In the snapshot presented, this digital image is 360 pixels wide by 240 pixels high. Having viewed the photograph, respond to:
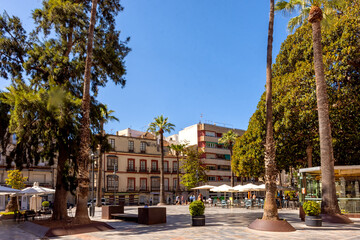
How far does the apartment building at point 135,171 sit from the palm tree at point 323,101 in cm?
3963

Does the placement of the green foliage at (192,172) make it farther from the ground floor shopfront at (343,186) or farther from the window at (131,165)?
the ground floor shopfront at (343,186)

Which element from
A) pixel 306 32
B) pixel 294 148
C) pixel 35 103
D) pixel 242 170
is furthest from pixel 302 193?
pixel 35 103

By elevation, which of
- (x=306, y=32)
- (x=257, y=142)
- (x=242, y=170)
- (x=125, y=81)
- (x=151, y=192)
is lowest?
(x=151, y=192)

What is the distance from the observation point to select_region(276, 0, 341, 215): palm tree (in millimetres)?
17281

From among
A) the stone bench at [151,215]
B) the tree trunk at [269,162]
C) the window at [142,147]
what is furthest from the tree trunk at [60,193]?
the window at [142,147]

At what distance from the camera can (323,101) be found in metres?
18.2

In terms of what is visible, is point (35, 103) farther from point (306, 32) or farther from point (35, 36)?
point (306, 32)

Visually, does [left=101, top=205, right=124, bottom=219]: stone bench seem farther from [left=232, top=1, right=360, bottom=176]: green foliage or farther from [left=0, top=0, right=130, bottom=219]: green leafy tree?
[left=232, top=1, right=360, bottom=176]: green foliage

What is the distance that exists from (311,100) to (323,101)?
5830 millimetres

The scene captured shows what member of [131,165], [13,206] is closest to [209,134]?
[131,165]

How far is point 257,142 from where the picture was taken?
29188 mm

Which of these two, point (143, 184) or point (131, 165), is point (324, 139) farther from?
point (143, 184)

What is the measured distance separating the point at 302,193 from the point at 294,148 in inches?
202

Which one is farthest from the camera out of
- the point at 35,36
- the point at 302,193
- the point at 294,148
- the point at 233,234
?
the point at 294,148
